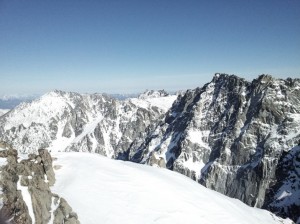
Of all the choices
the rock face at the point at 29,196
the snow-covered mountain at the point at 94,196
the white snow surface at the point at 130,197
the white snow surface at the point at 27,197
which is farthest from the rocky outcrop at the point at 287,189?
the white snow surface at the point at 27,197

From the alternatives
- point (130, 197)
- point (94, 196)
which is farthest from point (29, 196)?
point (130, 197)

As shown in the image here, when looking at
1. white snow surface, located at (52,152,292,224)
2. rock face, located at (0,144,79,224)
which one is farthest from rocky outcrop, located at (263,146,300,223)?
rock face, located at (0,144,79,224)

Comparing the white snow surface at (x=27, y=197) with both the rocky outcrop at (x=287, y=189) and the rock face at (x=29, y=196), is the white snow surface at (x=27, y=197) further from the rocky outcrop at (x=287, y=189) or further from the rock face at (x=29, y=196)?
the rocky outcrop at (x=287, y=189)

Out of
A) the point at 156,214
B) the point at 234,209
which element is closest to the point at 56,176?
the point at 156,214

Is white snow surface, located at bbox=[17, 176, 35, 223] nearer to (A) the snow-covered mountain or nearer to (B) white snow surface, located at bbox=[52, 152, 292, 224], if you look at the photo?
(A) the snow-covered mountain

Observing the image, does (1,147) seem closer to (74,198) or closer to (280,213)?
(74,198)

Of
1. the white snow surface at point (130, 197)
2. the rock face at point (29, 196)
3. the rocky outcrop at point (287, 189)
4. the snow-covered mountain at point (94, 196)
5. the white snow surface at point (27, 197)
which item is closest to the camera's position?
the rock face at point (29, 196)

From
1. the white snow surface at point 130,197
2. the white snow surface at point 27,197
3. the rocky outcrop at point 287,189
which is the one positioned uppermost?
the white snow surface at point 27,197

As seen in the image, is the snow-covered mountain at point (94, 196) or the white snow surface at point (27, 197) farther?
the snow-covered mountain at point (94, 196)
